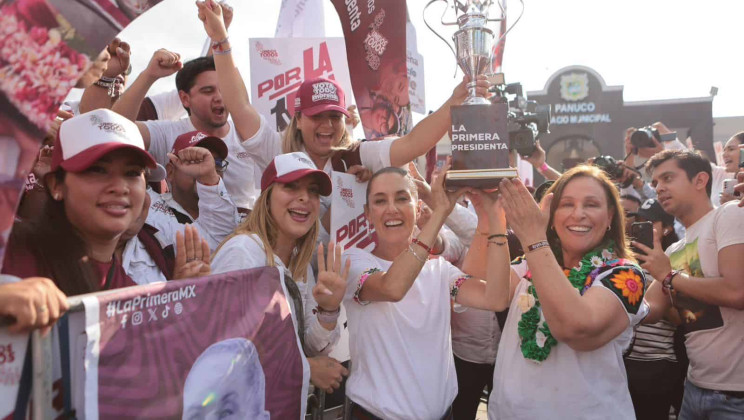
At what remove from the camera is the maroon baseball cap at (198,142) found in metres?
2.80

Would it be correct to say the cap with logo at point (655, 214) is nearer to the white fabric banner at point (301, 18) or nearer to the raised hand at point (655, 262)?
the raised hand at point (655, 262)

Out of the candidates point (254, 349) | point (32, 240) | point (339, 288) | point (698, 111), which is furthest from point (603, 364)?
point (698, 111)

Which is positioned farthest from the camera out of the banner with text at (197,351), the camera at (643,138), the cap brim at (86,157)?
the camera at (643,138)

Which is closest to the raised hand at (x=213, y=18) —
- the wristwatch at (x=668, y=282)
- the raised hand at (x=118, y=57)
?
the raised hand at (x=118, y=57)

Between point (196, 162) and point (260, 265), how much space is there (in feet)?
2.92

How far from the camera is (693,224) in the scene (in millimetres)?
3113

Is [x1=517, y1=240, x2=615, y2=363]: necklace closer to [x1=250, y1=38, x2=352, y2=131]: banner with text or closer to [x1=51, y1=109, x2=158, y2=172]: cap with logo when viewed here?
[x1=51, y1=109, x2=158, y2=172]: cap with logo

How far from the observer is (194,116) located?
10.9 feet

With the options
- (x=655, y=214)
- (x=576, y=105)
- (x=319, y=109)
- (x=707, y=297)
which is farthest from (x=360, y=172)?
(x=576, y=105)

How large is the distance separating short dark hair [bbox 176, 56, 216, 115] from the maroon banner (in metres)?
0.91

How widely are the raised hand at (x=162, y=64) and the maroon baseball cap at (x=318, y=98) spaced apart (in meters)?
0.73

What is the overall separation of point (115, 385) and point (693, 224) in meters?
3.18

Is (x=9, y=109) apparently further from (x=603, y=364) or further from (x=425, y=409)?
(x=603, y=364)

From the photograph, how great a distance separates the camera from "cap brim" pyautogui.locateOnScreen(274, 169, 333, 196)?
224cm
